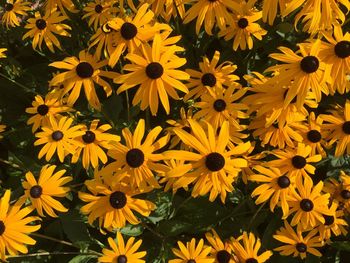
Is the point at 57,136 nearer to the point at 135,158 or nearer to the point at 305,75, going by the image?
the point at 135,158

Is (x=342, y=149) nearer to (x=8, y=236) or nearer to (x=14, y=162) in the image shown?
(x=8, y=236)

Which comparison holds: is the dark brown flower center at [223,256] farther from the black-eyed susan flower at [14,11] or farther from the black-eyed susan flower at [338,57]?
the black-eyed susan flower at [14,11]

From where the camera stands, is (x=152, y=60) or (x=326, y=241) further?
(x=326, y=241)

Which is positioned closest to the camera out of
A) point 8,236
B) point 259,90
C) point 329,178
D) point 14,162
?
point 8,236

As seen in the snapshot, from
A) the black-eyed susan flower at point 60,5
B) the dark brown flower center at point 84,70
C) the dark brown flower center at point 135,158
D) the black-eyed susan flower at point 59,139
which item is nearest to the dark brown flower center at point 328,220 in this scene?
the dark brown flower center at point 135,158

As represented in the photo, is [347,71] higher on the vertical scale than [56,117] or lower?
higher

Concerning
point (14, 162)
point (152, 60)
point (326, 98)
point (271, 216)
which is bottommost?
point (271, 216)

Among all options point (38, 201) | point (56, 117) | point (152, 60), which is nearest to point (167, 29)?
point (152, 60)
